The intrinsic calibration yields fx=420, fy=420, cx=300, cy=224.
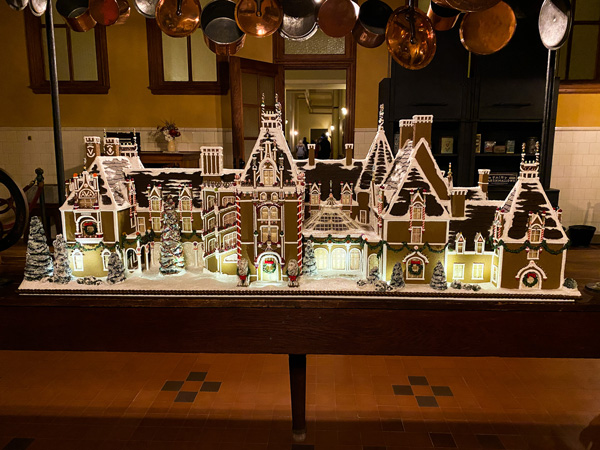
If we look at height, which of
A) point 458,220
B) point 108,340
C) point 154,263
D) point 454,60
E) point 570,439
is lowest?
point 570,439

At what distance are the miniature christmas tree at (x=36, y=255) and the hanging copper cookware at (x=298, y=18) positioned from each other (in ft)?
6.79

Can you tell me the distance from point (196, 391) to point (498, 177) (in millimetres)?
4936

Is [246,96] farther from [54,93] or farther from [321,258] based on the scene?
[321,258]

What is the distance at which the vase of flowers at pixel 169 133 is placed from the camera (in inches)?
280

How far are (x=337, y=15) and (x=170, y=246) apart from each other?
72.8 inches

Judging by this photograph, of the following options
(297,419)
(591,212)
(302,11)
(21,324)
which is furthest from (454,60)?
(21,324)

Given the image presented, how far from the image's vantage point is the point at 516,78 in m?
6.14

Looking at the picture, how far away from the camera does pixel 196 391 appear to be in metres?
3.46

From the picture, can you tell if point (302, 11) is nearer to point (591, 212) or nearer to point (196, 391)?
point (196, 391)

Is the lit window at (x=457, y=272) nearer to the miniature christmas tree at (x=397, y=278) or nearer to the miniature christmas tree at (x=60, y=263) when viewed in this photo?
the miniature christmas tree at (x=397, y=278)

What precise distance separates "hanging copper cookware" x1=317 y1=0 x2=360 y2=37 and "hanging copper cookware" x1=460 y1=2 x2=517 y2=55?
2.13 ft

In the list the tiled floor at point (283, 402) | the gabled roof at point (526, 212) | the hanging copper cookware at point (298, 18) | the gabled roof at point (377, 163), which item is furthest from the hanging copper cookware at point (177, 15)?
the tiled floor at point (283, 402)

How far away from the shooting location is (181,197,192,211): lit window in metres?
3.20

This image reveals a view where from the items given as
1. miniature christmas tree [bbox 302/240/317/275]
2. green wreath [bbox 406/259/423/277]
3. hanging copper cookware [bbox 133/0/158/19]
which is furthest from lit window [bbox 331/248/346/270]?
hanging copper cookware [bbox 133/0/158/19]
